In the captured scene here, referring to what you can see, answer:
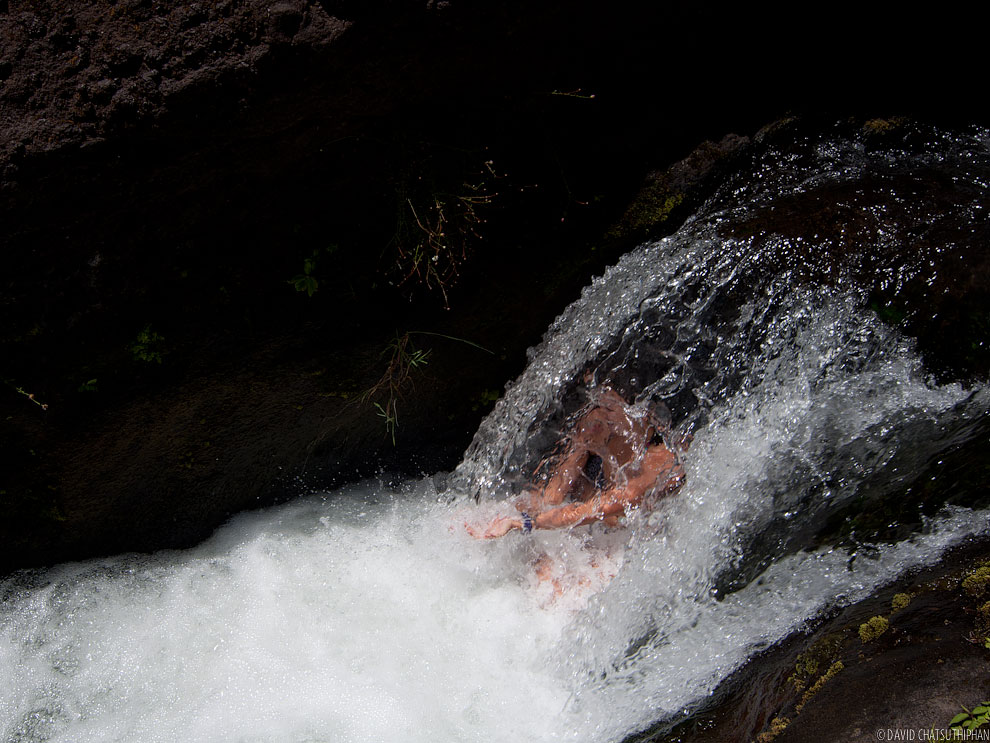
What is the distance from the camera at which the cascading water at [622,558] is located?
277cm

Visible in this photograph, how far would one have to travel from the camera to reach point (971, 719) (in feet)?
6.70

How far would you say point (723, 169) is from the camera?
3.35 metres

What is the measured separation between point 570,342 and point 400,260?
3.27 ft

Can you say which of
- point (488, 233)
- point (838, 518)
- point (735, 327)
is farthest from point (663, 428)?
point (488, 233)

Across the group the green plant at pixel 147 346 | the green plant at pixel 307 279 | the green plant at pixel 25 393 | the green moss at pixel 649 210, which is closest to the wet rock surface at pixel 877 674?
the green moss at pixel 649 210

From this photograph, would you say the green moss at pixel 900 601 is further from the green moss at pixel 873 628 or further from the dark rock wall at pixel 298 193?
the dark rock wall at pixel 298 193

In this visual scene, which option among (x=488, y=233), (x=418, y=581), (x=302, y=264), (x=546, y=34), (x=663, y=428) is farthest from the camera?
(x=418, y=581)

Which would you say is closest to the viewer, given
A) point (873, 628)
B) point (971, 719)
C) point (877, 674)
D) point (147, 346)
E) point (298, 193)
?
point (971, 719)

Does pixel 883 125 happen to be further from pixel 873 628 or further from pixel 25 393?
pixel 25 393

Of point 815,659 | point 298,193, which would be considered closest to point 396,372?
point 298,193

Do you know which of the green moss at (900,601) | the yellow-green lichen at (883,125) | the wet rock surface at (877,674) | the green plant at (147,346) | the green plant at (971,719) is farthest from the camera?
the yellow-green lichen at (883,125)

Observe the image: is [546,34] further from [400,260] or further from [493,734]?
[493,734]

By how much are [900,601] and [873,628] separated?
155 mm

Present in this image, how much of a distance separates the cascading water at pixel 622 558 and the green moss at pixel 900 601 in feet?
0.38
